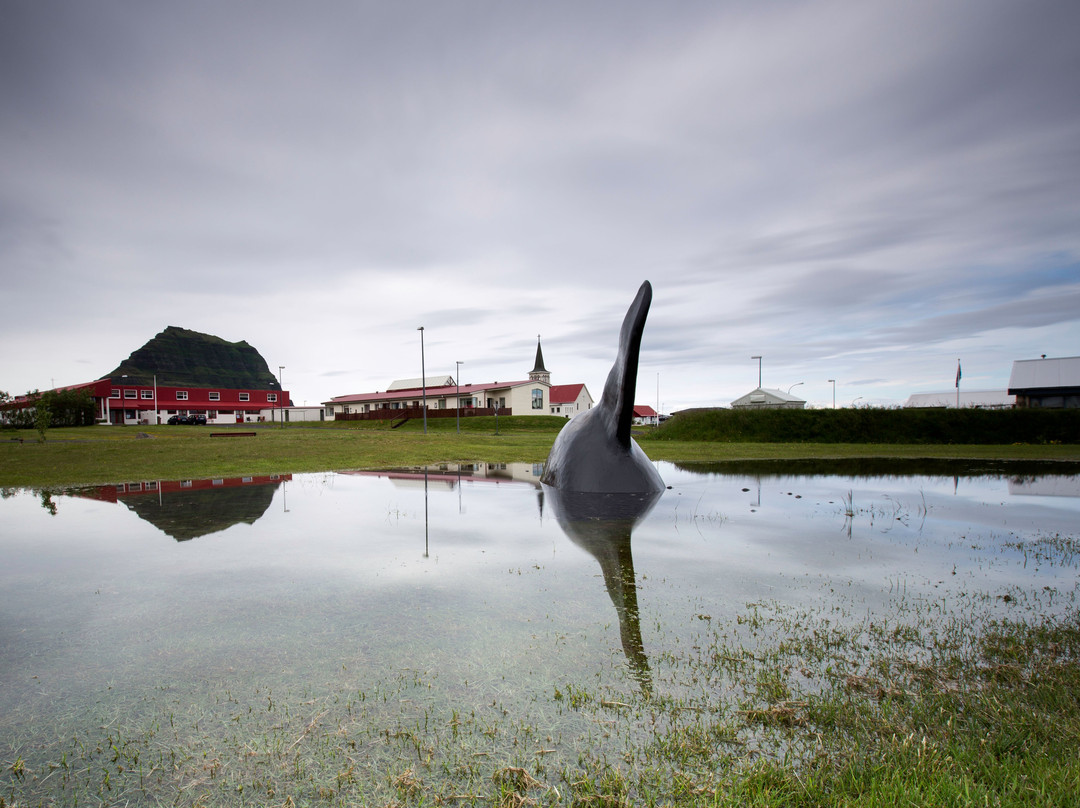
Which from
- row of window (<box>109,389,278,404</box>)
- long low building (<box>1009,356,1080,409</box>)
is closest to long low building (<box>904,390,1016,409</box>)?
long low building (<box>1009,356,1080,409</box>)

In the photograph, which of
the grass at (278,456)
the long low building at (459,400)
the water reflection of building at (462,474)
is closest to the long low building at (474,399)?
the long low building at (459,400)

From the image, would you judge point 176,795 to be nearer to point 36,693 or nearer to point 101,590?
point 36,693

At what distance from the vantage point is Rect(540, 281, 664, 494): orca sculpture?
11.9 metres

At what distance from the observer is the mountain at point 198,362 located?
477 feet

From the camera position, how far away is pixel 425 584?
19.9ft

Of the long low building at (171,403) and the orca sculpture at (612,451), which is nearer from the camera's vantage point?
the orca sculpture at (612,451)

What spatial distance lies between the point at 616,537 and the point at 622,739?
525cm

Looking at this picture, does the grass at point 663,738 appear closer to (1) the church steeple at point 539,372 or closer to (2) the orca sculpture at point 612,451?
(2) the orca sculpture at point 612,451

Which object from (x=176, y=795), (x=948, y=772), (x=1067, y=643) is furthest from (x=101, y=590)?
(x=1067, y=643)

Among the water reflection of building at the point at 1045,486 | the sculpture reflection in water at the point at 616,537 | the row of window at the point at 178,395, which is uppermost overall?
the row of window at the point at 178,395

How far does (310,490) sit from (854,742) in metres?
13.0

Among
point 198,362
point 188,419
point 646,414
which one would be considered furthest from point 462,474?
point 198,362

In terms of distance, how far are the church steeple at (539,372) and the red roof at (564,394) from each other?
41.2ft

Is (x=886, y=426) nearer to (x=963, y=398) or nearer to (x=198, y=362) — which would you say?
(x=963, y=398)
